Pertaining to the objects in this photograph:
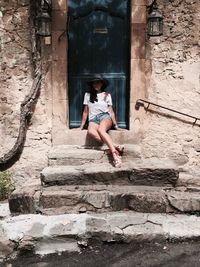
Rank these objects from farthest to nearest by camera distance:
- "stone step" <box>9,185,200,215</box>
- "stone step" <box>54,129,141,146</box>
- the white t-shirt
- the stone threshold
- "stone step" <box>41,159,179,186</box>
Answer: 1. "stone step" <box>54,129,141,146</box>
2. the white t-shirt
3. "stone step" <box>41,159,179,186</box>
4. "stone step" <box>9,185,200,215</box>
5. the stone threshold

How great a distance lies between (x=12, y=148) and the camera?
6.20m

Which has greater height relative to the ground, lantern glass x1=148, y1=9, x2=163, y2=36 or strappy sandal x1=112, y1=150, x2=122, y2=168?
lantern glass x1=148, y1=9, x2=163, y2=36

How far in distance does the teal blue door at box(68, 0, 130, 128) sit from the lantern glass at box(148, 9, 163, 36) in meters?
0.54

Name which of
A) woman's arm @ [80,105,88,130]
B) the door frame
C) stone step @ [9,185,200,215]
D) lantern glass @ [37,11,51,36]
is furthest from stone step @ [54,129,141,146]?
lantern glass @ [37,11,51,36]

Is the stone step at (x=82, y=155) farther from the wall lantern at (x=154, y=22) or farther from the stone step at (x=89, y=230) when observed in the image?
the wall lantern at (x=154, y=22)

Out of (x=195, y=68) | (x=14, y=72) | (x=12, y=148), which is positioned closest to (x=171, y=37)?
(x=195, y=68)

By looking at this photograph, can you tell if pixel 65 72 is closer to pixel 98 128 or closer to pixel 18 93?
pixel 18 93

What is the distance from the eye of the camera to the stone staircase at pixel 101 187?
4922 millimetres

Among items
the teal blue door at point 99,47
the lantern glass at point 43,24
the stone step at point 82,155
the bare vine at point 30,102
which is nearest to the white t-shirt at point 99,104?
the teal blue door at point 99,47

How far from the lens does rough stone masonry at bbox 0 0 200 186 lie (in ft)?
20.0

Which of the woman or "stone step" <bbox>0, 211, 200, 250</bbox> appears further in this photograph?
the woman

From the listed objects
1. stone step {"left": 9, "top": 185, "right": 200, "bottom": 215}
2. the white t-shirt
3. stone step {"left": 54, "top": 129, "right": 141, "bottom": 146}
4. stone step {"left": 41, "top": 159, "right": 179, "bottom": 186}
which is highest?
the white t-shirt

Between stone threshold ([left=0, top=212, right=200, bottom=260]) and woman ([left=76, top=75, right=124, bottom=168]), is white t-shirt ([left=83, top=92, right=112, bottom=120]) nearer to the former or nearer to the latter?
woman ([left=76, top=75, right=124, bottom=168])

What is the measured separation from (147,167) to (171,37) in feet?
7.08
